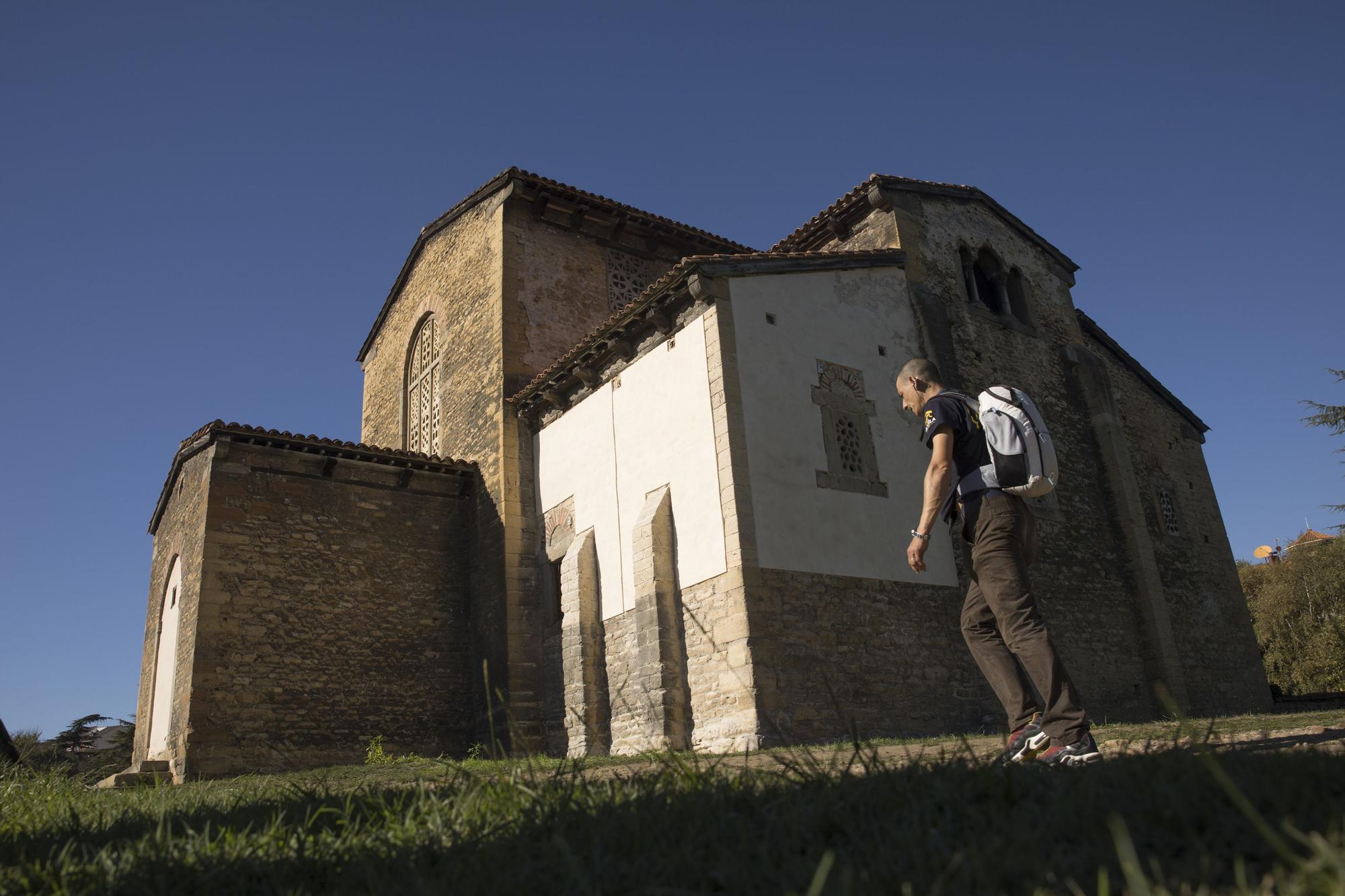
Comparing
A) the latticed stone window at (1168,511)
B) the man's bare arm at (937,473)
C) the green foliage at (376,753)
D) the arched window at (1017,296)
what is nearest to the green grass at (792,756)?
the man's bare arm at (937,473)

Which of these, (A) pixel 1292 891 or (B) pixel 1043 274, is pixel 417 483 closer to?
(B) pixel 1043 274

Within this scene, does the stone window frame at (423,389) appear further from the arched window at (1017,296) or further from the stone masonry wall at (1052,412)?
the arched window at (1017,296)

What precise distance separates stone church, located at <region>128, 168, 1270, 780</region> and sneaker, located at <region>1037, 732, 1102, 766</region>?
5785 mm

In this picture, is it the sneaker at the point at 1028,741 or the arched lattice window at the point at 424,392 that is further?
the arched lattice window at the point at 424,392

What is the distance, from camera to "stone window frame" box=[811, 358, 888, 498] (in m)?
11.7

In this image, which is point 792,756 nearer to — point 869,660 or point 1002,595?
point 1002,595

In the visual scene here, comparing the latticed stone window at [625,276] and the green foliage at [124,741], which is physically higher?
the latticed stone window at [625,276]

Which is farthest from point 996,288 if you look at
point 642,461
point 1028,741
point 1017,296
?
point 1028,741

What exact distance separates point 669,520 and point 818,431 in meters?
2.10

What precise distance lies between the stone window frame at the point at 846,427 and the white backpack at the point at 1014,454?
6.30 m

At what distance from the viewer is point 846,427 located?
1205cm

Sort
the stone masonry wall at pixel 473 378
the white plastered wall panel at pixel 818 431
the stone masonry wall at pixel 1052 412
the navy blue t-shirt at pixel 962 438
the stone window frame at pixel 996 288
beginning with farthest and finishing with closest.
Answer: the stone window frame at pixel 996 288 → the stone masonry wall at pixel 473 378 → the stone masonry wall at pixel 1052 412 → the white plastered wall panel at pixel 818 431 → the navy blue t-shirt at pixel 962 438

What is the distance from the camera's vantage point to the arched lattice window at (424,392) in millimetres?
18016

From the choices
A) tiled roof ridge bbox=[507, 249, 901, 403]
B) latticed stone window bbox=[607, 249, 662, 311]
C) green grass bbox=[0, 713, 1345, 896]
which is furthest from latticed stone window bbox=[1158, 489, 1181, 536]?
green grass bbox=[0, 713, 1345, 896]
